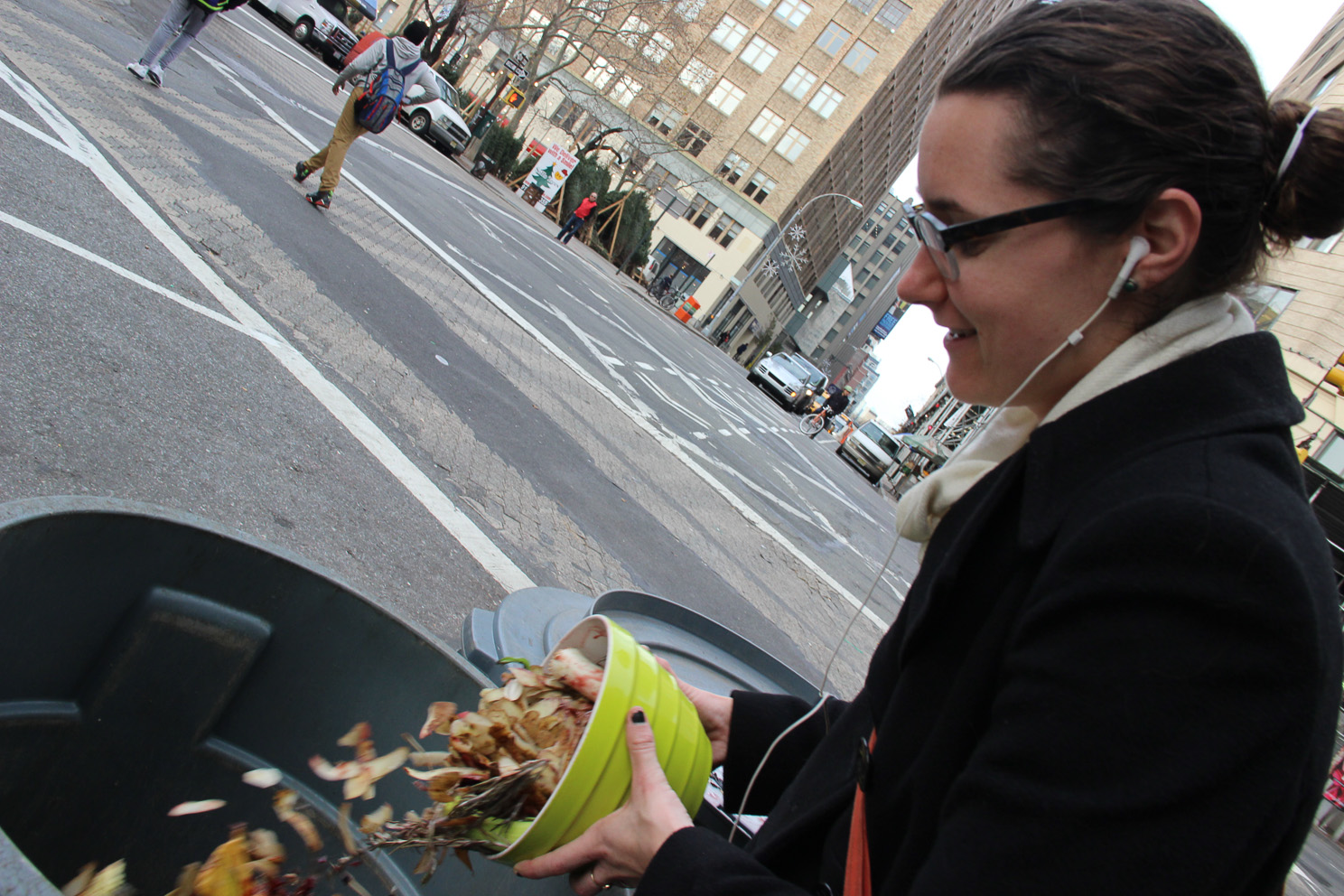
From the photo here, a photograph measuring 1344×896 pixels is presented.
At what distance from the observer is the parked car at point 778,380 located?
28.7 meters

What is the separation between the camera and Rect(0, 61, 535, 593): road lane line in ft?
14.7

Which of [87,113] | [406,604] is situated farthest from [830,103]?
[406,604]

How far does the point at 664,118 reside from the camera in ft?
171

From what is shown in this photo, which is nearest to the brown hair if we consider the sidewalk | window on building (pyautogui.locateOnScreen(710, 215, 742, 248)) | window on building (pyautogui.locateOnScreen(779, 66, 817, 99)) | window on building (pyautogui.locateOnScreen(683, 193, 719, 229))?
the sidewalk

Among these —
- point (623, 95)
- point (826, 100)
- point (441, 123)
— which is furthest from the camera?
point (623, 95)

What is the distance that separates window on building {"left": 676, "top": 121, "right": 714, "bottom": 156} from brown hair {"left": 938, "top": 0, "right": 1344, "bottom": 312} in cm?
5336

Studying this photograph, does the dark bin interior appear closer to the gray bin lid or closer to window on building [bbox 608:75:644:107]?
the gray bin lid

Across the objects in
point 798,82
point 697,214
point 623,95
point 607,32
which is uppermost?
point 798,82

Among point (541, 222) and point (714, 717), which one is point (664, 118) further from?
point (714, 717)

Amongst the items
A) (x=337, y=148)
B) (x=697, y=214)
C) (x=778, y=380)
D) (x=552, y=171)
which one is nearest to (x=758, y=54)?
(x=697, y=214)

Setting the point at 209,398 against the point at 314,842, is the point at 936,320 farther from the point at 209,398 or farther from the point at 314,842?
the point at 209,398

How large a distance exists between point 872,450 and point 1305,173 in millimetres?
24435

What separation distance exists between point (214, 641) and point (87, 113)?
309 inches

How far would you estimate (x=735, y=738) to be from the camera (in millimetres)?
1753
